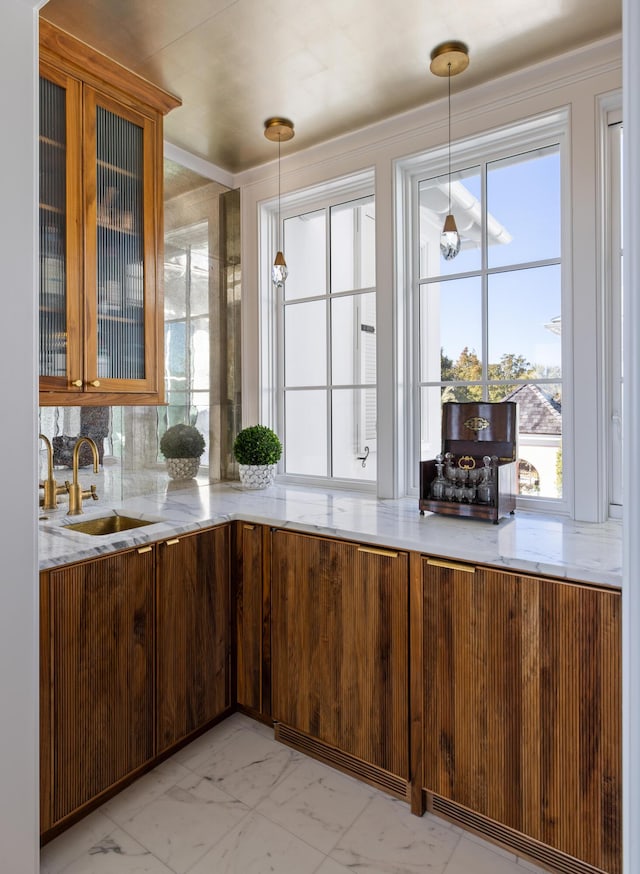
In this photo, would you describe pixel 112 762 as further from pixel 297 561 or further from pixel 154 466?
pixel 154 466

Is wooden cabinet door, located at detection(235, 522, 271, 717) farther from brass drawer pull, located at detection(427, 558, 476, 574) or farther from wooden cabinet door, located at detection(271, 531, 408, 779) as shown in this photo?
brass drawer pull, located at detection(427, 558, 476, 574)

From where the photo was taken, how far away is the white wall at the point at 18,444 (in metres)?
1.28

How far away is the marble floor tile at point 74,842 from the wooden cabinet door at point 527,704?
3.34 ft

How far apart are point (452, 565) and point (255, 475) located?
1238 millimetres

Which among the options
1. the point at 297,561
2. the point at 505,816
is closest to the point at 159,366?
the point at 297,561

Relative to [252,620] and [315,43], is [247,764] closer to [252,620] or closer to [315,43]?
[252,620]

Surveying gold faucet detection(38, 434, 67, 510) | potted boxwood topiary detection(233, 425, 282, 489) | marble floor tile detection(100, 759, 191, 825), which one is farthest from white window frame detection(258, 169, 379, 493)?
marble floor tile detection(100, 759, 191, 825)

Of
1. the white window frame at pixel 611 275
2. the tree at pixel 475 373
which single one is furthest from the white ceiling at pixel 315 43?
the tree at pixel 475 373

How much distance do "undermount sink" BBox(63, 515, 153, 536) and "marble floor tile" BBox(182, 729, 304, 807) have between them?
90 centimetres

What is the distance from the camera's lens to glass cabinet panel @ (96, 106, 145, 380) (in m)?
1.97

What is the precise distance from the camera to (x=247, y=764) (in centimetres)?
196

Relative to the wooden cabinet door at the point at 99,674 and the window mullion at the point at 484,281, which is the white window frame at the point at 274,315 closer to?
the window mullion at the point at 484,281

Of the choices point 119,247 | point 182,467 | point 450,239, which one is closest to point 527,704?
point 450,239

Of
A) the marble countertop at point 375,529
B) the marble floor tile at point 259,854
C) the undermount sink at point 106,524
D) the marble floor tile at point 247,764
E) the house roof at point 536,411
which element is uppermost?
the house roof at point 536,411
